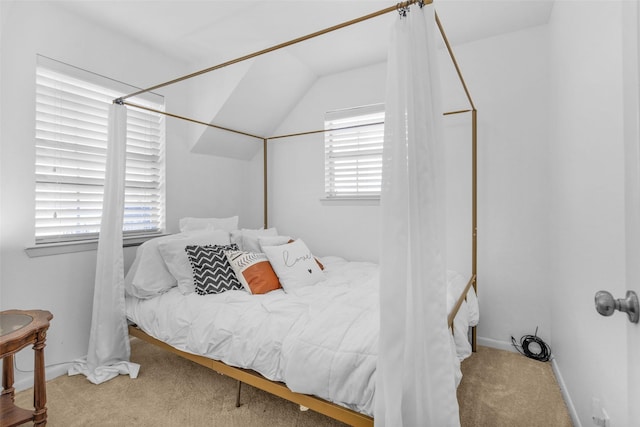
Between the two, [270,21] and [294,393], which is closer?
[294,393]

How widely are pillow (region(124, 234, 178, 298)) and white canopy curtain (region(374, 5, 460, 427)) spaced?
179 cm

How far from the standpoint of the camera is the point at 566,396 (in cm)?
188

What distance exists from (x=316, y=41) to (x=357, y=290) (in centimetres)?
212

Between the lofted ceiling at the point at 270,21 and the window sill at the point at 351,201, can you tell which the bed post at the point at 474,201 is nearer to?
the lofted ceiling at the point at 270,21

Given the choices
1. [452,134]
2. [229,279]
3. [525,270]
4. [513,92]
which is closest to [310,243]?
[229,279]

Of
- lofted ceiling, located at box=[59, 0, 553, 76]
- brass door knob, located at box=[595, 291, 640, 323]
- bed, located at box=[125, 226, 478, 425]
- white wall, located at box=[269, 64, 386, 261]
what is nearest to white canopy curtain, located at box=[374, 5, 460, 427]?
bed, located at box=[125, 226, 478, 425]

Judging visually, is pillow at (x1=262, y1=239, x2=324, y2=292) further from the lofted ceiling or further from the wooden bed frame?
the lofted ceiling

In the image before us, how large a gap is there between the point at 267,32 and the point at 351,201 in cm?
168

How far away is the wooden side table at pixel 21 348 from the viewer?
1454 mm

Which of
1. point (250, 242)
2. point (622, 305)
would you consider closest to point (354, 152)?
point (250, 242)

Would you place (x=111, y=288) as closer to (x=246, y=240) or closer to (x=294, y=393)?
(x=246, y=240)

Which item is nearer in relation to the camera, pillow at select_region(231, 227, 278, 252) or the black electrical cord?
the black electrical cord

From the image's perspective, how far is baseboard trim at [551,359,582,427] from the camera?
1.67 metres

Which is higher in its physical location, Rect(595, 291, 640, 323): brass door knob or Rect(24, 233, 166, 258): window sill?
Rect(595, 291, 640, 323): brass door knob
